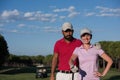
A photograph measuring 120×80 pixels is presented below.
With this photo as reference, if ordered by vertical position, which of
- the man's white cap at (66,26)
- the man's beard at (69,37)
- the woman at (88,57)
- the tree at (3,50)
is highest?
the tree at (3,50)

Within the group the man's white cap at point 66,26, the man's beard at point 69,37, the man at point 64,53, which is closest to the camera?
the man's white cap at point 66,26

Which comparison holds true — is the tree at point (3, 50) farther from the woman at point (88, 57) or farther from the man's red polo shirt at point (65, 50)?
the woman at point (88, 57)

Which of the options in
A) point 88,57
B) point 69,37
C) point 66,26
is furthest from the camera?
point 69,37

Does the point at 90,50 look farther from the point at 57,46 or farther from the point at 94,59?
the point at 57,46

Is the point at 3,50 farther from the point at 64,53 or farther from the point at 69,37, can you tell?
the point at 69,37

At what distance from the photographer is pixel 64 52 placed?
817 centimetres

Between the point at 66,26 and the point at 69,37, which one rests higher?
the point at 66,26

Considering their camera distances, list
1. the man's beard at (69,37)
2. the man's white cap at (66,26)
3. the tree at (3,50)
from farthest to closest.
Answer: the tree at (3,50), the man's beard at (69,37), the man's white cap at (66,26)

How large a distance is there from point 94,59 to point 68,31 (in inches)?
45.3

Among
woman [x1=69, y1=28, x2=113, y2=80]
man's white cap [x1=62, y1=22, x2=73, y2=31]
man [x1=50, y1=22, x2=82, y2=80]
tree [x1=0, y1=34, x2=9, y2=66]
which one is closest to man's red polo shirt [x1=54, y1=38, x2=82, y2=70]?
man [x1=50, y1=22, x2=82, y2=80]

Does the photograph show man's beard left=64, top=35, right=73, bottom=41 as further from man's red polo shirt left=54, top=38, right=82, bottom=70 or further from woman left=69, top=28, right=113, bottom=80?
woman left=69, top=28, right=113, bottom=80

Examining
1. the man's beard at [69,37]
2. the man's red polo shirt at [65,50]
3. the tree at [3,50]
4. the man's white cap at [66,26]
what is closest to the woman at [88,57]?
the man's white cap at [66,26]

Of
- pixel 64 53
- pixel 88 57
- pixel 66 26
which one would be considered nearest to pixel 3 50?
pixel 64 53

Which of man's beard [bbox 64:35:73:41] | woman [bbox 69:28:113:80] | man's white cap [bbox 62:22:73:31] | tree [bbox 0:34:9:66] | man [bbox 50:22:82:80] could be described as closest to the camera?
woman [bbox 69:28:113:80]
